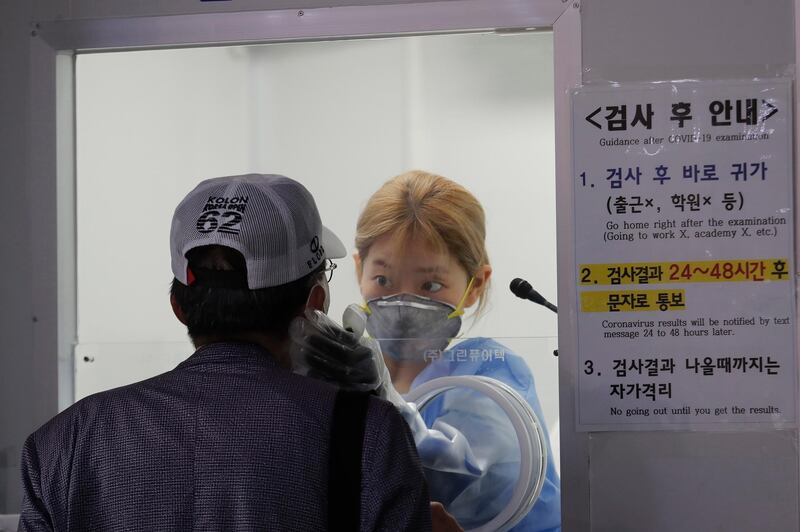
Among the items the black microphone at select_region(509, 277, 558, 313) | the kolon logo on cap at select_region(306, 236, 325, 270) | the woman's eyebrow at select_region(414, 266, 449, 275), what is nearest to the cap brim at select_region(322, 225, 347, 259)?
the kolon logo on cap at select_region(306, 236, 325, 270)

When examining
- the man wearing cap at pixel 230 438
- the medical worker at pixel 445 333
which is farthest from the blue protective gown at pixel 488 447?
the man wearing cap at pixel 230 438

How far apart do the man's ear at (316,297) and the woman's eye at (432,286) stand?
25.1 inches

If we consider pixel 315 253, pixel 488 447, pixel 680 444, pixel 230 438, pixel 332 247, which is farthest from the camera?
pixel 488 447

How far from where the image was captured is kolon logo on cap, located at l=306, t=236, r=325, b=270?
1345mm

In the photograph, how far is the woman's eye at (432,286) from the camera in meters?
2.02

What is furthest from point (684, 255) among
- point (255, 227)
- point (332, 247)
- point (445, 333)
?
point (255, 227)

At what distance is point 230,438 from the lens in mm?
1183

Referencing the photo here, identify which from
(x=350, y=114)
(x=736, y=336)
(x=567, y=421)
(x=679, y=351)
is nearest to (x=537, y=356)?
(x=567, y=421)

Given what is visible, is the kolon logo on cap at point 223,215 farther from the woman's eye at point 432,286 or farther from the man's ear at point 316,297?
the woman's eye at point 432,286

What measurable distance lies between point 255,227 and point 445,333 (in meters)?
0.83

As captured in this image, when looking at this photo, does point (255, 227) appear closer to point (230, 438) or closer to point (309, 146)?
point (230, 438)

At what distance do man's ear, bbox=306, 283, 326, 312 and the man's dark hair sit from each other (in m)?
0.06

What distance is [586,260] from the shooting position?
1.89 metres

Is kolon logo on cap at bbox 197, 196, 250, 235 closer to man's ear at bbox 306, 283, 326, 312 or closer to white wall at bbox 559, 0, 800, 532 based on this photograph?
man's ear at bbox 306, 283, 326, 312
